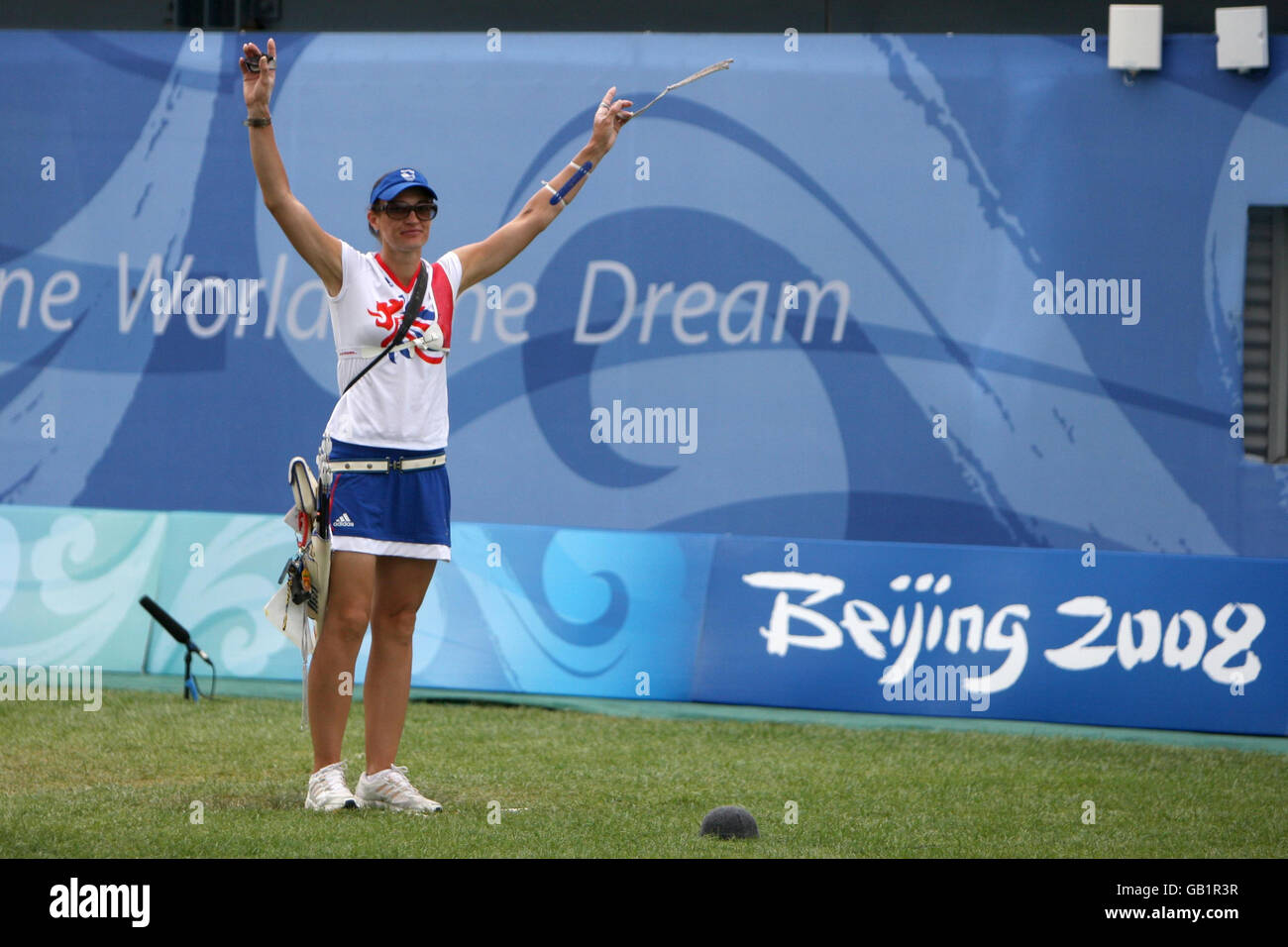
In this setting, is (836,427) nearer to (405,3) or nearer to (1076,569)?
(1076,569)

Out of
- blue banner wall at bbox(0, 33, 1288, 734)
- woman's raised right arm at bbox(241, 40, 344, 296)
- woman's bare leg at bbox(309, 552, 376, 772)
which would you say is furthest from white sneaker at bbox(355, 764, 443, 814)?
blue banner wall at bbox(0, 33, 1288, 734)

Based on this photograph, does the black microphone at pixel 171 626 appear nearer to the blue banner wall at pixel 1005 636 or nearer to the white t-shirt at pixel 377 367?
the blue banner wall at pixel 1005 636

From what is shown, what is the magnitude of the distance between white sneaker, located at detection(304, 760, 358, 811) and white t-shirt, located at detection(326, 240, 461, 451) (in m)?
1.11

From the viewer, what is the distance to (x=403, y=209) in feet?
18.2

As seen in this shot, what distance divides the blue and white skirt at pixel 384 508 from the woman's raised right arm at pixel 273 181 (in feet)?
1.87

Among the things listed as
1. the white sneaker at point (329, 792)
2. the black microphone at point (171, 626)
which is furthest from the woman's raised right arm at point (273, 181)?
the black microphone at point (171, 626)

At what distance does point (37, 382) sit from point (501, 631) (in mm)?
3697

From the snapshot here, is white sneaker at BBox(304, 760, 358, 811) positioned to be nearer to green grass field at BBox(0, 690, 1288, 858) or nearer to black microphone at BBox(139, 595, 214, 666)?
green grass field at BBox(0, 690, 1288, 858)

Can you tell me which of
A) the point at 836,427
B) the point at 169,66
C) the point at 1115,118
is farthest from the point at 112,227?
the point at 1115,118

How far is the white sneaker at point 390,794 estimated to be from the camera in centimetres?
554

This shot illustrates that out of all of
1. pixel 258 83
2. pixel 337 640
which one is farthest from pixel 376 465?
pixel 258 83

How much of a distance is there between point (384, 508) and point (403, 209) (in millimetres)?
1000

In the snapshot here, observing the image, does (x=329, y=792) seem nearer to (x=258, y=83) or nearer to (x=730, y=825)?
(x=730, y=825)
